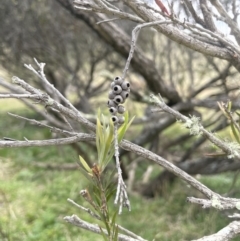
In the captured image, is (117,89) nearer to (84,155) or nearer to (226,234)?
(226,234)

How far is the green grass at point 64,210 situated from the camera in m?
2.67

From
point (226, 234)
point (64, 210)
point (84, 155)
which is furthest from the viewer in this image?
point (84, 155)

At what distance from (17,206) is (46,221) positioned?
33 cm

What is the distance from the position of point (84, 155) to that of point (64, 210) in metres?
0.56

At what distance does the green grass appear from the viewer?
2670 millimetres

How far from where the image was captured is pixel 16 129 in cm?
558

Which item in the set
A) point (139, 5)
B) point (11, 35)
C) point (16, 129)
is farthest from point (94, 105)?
point (139, 5)

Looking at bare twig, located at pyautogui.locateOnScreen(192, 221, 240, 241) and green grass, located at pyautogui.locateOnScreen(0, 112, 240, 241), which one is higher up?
bare twig, located at pyautogui.locateOnScreen(192, 221, 240, 241)

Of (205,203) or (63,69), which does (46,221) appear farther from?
(63,69)

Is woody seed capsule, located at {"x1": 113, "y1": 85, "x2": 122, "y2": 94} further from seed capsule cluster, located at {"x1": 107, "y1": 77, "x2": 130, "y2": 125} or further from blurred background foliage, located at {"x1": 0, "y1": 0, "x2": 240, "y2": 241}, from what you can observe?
blurred background foliage, located at {"x1": 0, "y1": 0, "x2": 240, "y2": 241}

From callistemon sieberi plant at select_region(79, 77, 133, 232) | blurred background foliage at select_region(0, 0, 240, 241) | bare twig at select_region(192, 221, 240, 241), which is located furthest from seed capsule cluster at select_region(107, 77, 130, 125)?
blurred background foliage at select_region(0, 0, 240, 241)

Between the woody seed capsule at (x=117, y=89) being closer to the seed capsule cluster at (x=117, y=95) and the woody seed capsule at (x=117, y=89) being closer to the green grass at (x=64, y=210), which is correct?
the seed capsule cluster at (x=117, y=95)

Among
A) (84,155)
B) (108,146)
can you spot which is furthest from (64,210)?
(108,146)

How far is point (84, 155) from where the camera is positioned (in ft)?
11.3
